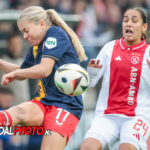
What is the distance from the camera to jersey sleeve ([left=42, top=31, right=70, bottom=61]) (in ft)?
16.8

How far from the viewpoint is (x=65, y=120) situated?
515 cm

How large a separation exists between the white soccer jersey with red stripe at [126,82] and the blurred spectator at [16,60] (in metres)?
2.87

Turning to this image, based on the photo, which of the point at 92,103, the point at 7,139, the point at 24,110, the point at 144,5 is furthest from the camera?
the point at 144,5

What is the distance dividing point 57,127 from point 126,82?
104 cm

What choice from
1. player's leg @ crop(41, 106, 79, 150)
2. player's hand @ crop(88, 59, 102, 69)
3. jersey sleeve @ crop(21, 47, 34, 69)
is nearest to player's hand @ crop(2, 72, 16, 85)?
player's leg @ crop(41, 106, 79, 150)

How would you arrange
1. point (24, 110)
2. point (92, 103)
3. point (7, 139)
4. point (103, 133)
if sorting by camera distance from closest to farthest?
point (24, 110) < point (103, 133) < point (7, 139) < point (92, 103)

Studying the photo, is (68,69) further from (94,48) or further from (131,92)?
(94,48)

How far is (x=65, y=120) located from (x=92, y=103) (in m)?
3.79

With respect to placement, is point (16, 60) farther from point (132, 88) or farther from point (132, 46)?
point (132, 88)

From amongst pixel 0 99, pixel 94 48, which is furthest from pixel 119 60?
pixel 94 48

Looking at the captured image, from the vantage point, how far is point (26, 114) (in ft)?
16.3

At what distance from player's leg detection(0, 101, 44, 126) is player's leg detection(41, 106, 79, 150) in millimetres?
126

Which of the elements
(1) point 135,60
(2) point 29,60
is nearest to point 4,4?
(2) point 29,60

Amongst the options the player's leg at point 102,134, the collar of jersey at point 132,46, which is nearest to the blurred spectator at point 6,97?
the player's leg at point 102,134
